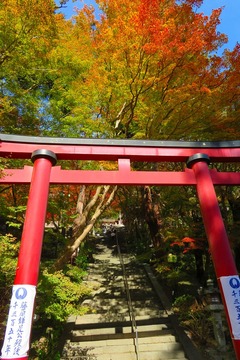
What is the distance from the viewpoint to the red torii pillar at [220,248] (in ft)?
12.6

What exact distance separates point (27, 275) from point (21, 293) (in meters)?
0.25

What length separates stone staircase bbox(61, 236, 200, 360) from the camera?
272 inches

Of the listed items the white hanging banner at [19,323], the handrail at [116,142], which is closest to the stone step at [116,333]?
the white hanging banner at [19,323]

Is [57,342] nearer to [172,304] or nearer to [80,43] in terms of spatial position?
[172,304]

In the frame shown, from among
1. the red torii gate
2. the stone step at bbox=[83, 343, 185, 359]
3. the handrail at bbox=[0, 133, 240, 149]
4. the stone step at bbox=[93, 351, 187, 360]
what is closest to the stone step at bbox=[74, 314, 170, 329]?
the stone step at bbox=[83, 343, 185, 359]

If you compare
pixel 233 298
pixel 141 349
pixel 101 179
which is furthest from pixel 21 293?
pixel 141 349

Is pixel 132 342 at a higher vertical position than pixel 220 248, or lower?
lower

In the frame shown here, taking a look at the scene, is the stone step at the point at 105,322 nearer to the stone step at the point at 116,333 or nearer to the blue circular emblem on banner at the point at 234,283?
the stone step at the point at 116,333

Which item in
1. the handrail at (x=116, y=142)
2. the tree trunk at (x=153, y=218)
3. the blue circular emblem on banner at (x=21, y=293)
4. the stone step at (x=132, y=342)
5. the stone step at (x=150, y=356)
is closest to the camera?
the blue circular emblem on banner at (x=21, y=293)

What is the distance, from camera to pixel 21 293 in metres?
3.66

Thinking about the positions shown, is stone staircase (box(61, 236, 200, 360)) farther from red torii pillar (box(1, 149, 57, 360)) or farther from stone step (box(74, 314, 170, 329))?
red torii pillar (box(1, 149, 57, 360))

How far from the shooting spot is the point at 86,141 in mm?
5523

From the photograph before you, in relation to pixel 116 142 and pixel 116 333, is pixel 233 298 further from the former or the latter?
pixel 116 333

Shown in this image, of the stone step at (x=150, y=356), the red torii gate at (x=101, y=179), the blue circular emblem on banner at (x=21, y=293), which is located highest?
the red torii gate at (x=101, y=179)
